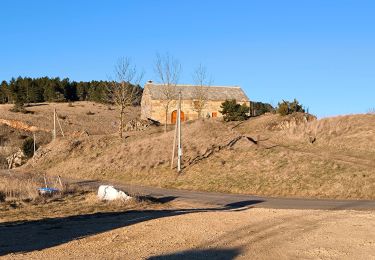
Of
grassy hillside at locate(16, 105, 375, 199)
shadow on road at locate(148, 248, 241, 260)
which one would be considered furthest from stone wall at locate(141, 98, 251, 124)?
shadow on road at locate(148, 248, 241, 260)

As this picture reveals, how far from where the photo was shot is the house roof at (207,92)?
6438 centimetres

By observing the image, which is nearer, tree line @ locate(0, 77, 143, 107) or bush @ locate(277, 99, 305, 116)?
bush @ locate(277, 99, 305, 116)

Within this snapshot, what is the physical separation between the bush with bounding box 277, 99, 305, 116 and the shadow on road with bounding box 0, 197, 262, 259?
32.1 metres

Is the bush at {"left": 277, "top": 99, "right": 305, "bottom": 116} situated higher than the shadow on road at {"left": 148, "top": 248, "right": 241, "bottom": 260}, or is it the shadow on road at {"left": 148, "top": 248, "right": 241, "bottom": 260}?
the bush at {"left": 277, "top": 99, "right": 305, "bottom": 116}

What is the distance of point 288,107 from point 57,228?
37753 mm

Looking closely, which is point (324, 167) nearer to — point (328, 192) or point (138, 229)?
point (328, 192)

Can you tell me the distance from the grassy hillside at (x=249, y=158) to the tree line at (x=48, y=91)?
182 feet

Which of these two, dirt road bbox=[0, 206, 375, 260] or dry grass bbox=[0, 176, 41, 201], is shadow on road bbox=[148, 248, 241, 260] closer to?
dirt road bbox=[0, 206, 375, 260]

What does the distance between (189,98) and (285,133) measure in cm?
2783

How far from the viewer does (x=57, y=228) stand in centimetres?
1273

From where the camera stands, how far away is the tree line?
341ft

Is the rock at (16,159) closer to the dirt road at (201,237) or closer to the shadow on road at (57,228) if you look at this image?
the shadow on road at (57,228)

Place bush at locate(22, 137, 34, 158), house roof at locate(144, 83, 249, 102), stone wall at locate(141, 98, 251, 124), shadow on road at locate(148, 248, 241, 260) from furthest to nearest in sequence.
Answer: house roof at locate(144, 83, 249, 102)
stone wall at locate(141, 98, 251, 124)
bush at locate(22, 137, 34, 158)
shadow on road at locate(148, 248, 241, 260)

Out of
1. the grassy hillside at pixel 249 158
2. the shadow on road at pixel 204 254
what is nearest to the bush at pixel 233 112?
the grassy hillside at pixel 249 158
